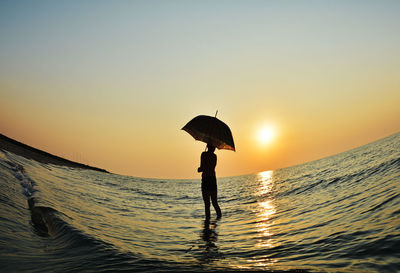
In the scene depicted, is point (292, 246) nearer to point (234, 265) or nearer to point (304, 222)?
point (234, 265)

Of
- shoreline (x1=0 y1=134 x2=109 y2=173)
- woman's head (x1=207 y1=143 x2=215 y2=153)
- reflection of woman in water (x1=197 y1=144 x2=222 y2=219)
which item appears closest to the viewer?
woman's head (x1=207 y1=143 x2=215 y2=153)

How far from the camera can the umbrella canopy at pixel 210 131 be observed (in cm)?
831

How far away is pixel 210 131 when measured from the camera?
827cm

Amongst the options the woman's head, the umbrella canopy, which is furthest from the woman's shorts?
the umbrella canopy

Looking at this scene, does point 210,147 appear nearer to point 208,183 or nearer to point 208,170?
point 208,170

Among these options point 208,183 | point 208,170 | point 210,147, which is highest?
point 210,147

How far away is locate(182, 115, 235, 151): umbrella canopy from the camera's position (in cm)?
831

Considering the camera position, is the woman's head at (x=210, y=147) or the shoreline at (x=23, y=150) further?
the shoreline at (x=23, y=150)

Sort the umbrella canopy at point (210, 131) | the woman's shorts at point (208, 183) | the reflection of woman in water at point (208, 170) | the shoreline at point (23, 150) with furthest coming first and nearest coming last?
the shoreline at point (23, 150) < the woman's shorts at point (208, 183) < the reflection of woman in water at point (208, 170) < the umbrella canopy at point (210, 131)

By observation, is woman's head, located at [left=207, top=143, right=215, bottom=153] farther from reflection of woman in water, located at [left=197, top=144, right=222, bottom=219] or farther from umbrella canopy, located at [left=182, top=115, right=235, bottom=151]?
umbrella canopy, located at [left=182, top=115, right=235, bottom=151]

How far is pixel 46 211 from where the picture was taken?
21.3 ft

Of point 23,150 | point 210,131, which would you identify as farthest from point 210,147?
point 23,150

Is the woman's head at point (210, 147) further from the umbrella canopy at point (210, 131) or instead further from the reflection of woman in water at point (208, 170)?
the umbrella canopy at point (210, 131)

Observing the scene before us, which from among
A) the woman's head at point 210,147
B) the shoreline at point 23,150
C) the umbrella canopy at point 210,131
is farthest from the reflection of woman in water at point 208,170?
the shoreline at point 23,150
